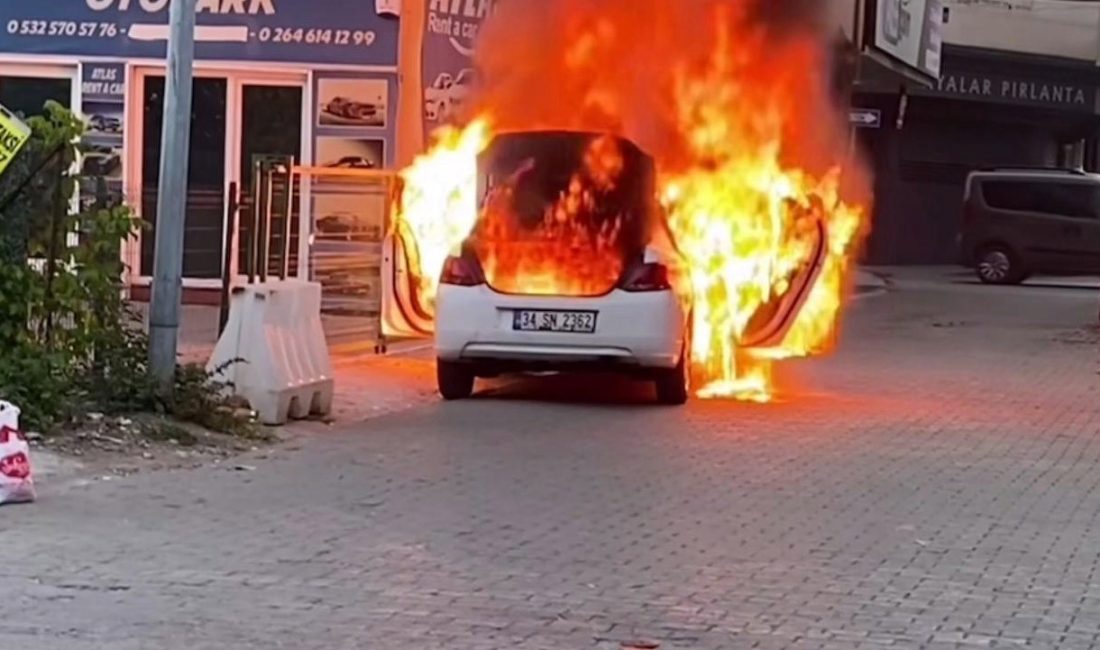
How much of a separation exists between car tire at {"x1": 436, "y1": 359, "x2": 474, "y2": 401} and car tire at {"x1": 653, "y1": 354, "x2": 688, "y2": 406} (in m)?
1.33

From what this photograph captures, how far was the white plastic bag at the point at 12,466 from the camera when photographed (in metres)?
8.73

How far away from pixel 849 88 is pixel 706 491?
37.1ft

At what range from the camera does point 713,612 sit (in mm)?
7066

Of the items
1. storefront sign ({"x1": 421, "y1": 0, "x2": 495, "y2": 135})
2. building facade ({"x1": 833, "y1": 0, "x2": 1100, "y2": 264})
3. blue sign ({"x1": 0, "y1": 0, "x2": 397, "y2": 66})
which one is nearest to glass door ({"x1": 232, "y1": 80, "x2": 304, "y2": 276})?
blue sign ({"x1": 0, "y1": 0, "x2": 397, "y2": 66})

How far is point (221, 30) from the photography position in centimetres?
1909

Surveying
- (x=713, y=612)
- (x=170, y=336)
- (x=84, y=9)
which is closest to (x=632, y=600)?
(x=713, y=612)

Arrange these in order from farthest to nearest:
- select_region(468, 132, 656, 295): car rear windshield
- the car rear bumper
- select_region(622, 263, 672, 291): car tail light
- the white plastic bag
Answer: select_region(468, 132, 656, 295): car rear windshield < select_region(622, 263, 672, 291): car tail light < the car rear bumper < the white plastic bag

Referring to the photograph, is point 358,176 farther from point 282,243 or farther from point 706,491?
point 706,491

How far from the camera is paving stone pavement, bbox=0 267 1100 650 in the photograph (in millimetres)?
6797

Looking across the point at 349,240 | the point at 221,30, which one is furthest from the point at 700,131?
the point at 221,30

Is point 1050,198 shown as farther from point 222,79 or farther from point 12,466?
point 12,466

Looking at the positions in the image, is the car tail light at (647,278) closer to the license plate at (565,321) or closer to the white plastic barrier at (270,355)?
the license plate at (565,321)

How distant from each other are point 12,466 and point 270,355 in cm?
304

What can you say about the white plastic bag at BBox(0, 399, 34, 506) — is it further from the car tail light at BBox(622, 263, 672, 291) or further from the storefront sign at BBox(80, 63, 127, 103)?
the storefront sign at BBox(80, 63, 127, 103)
